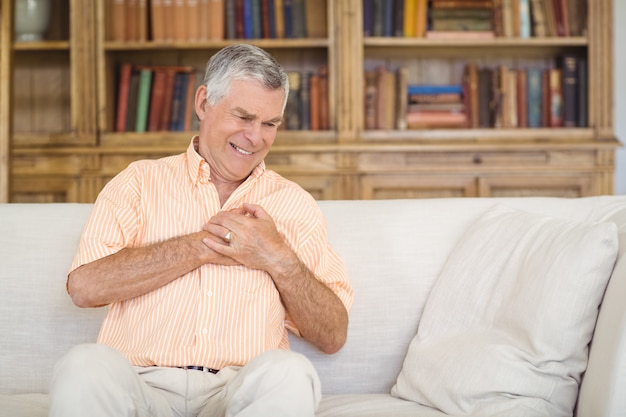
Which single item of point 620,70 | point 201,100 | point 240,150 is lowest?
point 240,150

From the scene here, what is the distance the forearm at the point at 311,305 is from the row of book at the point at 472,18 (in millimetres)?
2223

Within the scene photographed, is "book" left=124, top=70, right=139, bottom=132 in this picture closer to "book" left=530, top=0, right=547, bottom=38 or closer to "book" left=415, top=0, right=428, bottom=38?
"book" left=415, top=0, right=428, bottom=38

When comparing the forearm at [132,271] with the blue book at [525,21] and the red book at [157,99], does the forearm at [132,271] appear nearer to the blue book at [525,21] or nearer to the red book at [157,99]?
the red book at [157,99]

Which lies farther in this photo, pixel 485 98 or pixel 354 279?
pixel 485 98

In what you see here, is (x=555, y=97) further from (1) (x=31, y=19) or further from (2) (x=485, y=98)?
(1) (x=31, y=19)

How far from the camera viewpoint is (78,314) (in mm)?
1929

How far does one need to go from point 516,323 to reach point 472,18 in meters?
2.39

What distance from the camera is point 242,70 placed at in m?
1.80

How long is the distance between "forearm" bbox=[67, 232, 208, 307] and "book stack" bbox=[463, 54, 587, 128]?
94.0 inches

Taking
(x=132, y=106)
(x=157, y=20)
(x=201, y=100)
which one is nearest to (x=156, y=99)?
(x=132, y=106)

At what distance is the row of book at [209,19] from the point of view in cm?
374

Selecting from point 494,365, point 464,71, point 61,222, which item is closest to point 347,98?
point 464,71

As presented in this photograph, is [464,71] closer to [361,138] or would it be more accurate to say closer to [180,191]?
[361,138]

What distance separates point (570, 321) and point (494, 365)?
6.4 inches
